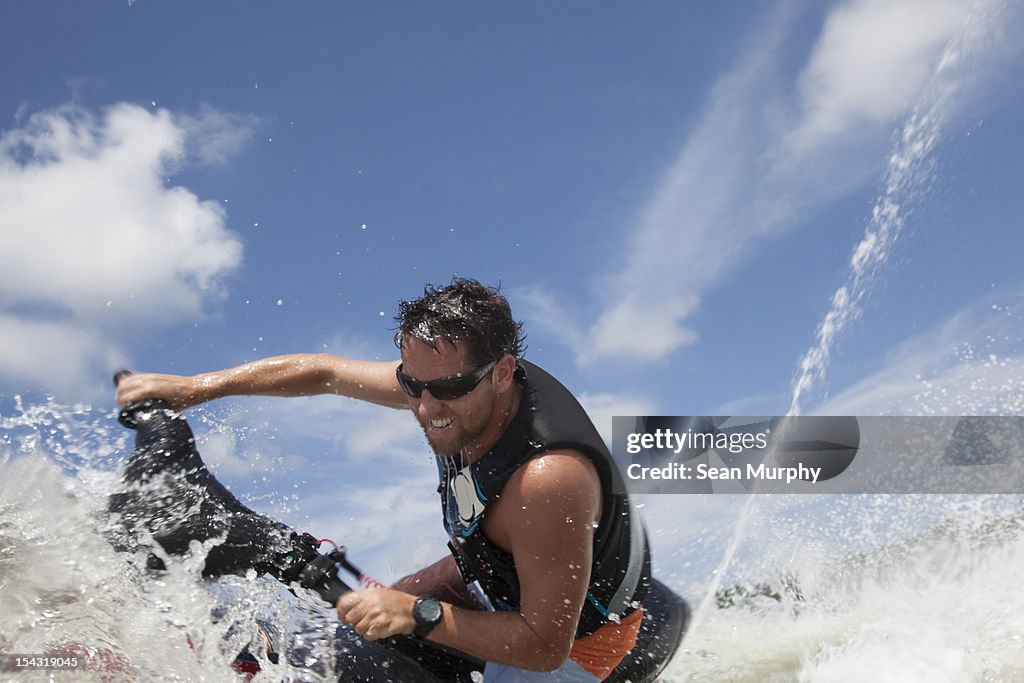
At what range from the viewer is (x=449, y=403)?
3.61 meters

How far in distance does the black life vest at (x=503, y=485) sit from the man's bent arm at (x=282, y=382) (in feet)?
3.33

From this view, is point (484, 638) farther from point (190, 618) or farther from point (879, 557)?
point (879, 557)

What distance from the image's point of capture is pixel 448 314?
12.3 feet

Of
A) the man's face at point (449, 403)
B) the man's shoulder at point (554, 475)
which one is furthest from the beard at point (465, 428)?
the man's shoulder at point (554, 475)

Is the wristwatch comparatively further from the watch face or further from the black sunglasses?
the black sunglasses

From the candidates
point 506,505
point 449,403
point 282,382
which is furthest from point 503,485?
point 282,382

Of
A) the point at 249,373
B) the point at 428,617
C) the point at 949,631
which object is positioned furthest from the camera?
the point at 949,631

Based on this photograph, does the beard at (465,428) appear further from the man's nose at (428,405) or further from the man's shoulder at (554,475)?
the man's shoulder at (554,475)

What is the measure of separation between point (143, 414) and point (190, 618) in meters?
1.02

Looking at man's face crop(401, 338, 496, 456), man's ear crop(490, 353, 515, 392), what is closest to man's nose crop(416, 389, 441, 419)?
man's face crop(401, 338, 496, 456)

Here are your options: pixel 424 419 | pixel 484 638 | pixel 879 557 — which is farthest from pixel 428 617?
pixel 879 557

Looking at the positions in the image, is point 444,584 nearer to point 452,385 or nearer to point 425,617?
point 425,617

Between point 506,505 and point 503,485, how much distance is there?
9 cm

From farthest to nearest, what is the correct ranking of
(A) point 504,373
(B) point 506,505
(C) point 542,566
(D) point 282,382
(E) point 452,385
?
(D) point 282,382 < (A) point 504,373 < (E) point 452,385 < (B) point 506,505 < (C) point 542,566
